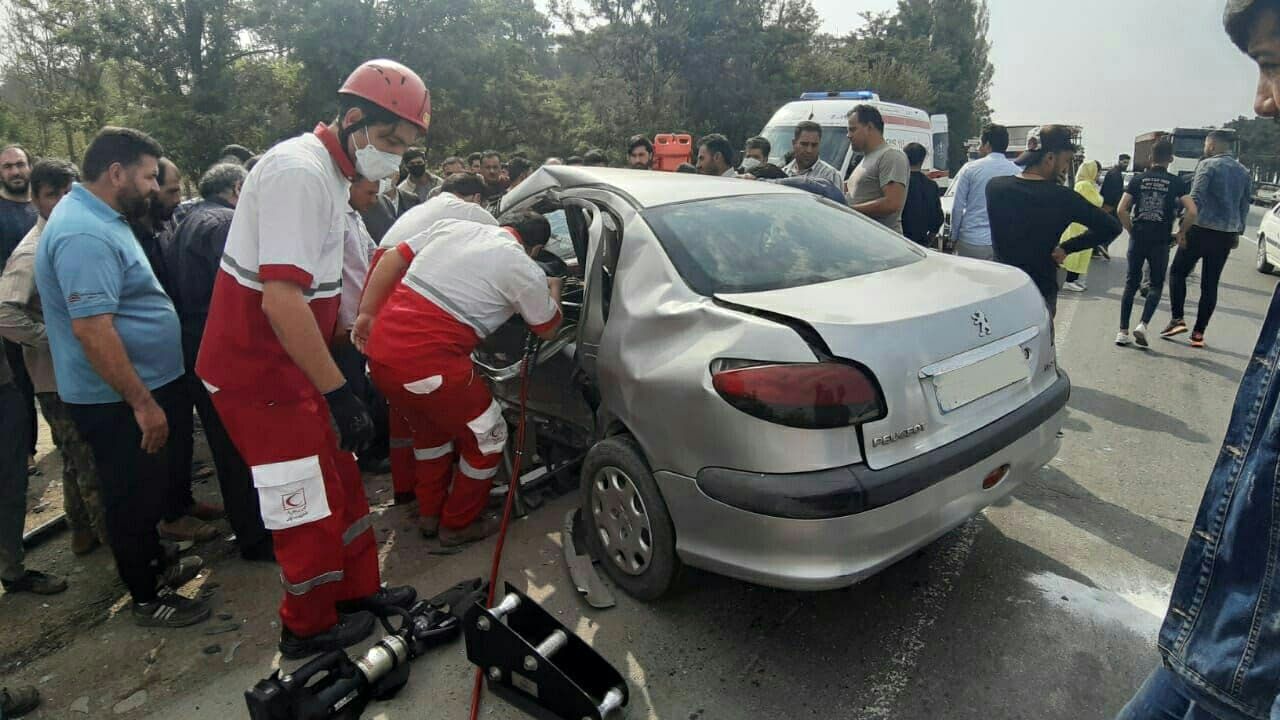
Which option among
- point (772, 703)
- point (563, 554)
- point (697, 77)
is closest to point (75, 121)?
point (697, 77)

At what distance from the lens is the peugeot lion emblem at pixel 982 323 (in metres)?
2.51

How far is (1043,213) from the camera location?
165 inches

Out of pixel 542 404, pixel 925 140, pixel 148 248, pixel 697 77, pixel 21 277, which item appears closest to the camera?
pixel 21 277

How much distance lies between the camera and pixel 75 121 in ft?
61.3

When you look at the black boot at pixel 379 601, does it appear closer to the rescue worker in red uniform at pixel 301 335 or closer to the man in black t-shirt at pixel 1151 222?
the rescue worker in red uniform at pixel 301 335

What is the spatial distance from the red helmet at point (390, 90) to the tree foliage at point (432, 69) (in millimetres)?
17881

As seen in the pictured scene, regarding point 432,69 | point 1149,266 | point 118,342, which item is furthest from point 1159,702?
point 432,69

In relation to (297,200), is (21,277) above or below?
below

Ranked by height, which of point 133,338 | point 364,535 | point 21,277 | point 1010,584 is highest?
point 21,277

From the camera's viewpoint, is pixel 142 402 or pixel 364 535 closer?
pixel 142 402

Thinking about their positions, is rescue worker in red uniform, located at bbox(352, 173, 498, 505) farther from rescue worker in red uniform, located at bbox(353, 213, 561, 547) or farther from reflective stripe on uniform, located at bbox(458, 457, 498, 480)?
reflective stripe on uniform, located at bbox(458, 457, 498, 480)

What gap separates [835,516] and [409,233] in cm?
260

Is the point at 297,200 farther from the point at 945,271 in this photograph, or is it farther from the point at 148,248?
the point at 945,271

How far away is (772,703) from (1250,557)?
155 cm
